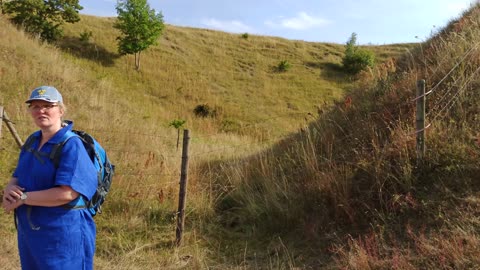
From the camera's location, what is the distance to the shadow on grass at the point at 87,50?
80.5 feet

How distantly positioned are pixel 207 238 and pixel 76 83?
31.1ft

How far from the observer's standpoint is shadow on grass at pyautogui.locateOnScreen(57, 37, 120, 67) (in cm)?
2453

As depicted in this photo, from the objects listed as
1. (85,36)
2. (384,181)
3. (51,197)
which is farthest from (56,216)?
(85,36)

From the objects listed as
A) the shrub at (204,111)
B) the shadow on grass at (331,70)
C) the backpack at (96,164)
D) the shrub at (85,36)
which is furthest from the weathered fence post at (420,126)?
the shadow on grass at (331,70)

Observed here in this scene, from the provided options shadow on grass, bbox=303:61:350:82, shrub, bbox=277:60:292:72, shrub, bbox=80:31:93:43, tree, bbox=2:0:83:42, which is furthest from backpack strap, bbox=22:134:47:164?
shadow on grass, bbox=303:61:350:82

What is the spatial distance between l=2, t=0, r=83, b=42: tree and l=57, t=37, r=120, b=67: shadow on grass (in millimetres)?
769

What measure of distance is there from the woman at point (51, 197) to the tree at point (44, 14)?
20.7 metres

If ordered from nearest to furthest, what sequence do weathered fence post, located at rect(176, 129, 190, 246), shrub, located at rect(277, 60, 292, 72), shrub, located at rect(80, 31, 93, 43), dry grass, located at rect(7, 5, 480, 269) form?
dry grass, located at rect(7, 5, 480, 269) → weathered fence post, located at rect(176, 129, 190, 246) → shrub, located at rect(80, 31, 93, 43) → shrub, located at rect(277, 60, 292, 72)

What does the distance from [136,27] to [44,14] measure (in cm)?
566

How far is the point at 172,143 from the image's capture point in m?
12.5

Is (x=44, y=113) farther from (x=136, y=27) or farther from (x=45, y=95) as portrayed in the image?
(x=136, y=27)

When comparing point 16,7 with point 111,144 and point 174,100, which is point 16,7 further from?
point 111,144

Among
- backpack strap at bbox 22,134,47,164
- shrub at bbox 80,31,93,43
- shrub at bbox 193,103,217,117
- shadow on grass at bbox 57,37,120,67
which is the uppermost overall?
shrub at bbox 80,31,93,43

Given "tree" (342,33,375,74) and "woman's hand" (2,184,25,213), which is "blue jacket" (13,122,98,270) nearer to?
"woman's hand" (2,184,25,213)
